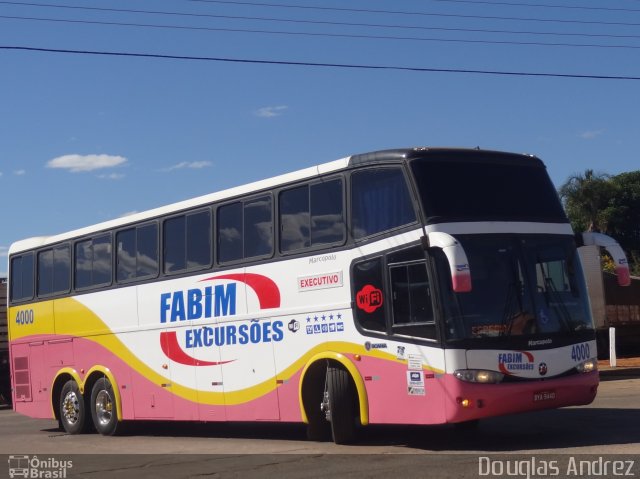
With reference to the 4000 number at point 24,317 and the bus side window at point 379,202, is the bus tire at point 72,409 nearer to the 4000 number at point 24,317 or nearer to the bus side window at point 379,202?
the 4000 number at point 24,317

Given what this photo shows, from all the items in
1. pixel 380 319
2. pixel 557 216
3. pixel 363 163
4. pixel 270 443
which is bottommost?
pixel 270 443

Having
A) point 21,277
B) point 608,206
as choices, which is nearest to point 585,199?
point 608,206

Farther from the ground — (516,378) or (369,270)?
(369,270)

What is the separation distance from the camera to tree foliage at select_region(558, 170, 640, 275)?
58.4m

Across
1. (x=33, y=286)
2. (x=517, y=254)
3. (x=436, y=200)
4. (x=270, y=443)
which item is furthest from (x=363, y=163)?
(x=33, y=286)

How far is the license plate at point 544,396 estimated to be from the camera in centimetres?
1157

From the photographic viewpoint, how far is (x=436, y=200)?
11859mm

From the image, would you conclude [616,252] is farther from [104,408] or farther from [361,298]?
[104,408]

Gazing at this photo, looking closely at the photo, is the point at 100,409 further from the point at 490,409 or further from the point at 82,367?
the point at 490,409

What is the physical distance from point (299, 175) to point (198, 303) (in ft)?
9.94

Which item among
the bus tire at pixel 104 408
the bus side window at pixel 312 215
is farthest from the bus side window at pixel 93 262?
the bus side window at pixel 312 215

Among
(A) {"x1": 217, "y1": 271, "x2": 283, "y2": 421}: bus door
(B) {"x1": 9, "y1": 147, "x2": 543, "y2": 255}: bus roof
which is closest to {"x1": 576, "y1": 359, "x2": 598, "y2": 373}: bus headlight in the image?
(B) {"x1": 9, "y1": 147, "x2": 543, "y2": 255}: bus roof

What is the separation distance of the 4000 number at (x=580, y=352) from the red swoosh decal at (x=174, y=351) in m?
6.07

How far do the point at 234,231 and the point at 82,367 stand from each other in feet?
18.2
